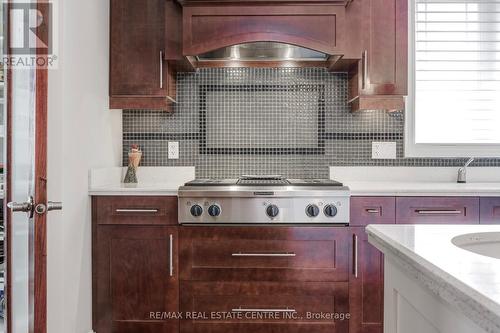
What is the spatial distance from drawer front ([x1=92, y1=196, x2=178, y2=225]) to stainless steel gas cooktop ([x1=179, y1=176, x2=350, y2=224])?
0.09m

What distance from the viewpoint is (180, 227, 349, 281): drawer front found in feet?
7.20

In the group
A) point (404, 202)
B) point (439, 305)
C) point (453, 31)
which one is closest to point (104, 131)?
point (404, 202)

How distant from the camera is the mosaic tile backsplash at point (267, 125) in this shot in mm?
2812

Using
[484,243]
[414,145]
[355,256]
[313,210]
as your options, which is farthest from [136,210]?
[414,145]

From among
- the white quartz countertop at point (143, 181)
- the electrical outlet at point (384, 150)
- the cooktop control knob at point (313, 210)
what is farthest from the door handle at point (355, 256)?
the white quartz countertop at point (143, 181)

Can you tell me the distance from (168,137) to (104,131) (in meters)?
0.48

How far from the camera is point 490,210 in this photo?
2203mm

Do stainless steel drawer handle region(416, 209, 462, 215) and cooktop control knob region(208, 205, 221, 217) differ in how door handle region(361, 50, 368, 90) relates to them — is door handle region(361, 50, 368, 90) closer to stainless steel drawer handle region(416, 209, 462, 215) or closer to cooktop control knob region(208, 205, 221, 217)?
stainless steel drawer handle region(416, 209, 462, 215)

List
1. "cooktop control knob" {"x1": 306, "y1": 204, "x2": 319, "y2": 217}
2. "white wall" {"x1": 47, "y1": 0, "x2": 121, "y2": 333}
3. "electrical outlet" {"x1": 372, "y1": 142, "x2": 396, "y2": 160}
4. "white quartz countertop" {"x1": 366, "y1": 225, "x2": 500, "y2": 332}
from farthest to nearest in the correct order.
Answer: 1. "electrical outlet" {"x1": 372, "y1": 142, "x2": 396, "y2": 160}
2. "cooktop control knob" {"x1": 306, "y1": 204, "x2": 319, "y2": 217}
3. "white wall" {"x1": 47, "y1": 0, "x2": 121, "y2": 333}
4. "white quartz countertop" {"x1": 366, "y1": 225, "x2": 500, "y2": 332}

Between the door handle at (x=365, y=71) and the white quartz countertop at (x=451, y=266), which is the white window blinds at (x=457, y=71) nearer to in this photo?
the door handle at (x=365, y=71)

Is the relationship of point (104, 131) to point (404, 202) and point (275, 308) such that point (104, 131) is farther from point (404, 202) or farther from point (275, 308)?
point (404, 202)

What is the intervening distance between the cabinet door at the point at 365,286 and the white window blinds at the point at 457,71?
1038mm

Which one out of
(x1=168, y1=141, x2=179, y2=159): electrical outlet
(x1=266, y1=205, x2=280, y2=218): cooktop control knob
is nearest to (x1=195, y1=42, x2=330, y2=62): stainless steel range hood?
(x1=168, y1=141, x2=179, y2=159): electrical outlet

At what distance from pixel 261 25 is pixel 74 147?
4.09 ft
